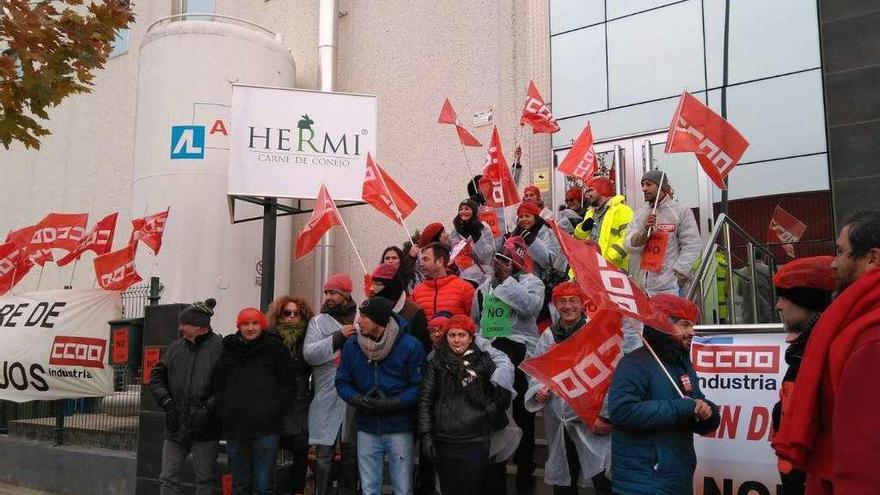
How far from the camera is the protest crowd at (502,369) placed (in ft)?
11.5

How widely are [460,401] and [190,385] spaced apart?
8.68 feet

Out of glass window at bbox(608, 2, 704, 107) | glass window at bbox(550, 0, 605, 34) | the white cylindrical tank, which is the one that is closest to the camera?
glass window at bbox(608, 2, 704, 107)

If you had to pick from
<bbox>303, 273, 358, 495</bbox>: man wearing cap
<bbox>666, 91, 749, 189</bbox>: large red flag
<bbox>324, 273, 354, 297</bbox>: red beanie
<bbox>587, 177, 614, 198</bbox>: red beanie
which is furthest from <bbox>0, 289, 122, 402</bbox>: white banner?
<bbox>666, 91, 749, 189</bbox>: large red flag

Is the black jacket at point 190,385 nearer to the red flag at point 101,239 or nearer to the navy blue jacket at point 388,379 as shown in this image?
the navy blue jacket at point 388,379

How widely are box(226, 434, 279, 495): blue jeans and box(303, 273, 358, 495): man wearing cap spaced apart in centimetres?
36

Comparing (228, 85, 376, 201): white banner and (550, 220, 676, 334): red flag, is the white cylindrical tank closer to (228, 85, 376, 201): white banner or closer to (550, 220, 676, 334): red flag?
(228, 85, 376, 201): white banner

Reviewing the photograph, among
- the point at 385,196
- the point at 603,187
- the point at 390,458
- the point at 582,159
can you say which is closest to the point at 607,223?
the point at 603,187

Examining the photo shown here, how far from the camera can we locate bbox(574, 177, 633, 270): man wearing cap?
8.32m

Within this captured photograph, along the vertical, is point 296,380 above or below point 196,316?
below

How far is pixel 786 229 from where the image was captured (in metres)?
10.4

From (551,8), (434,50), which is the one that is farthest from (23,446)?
(551,8)

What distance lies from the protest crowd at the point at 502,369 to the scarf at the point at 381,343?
0.01 m

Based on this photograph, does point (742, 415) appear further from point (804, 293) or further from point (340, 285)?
point (340, 285)

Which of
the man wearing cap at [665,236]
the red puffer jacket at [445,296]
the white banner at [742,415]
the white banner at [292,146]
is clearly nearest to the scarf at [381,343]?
the red puffer jacket at [445,296]
